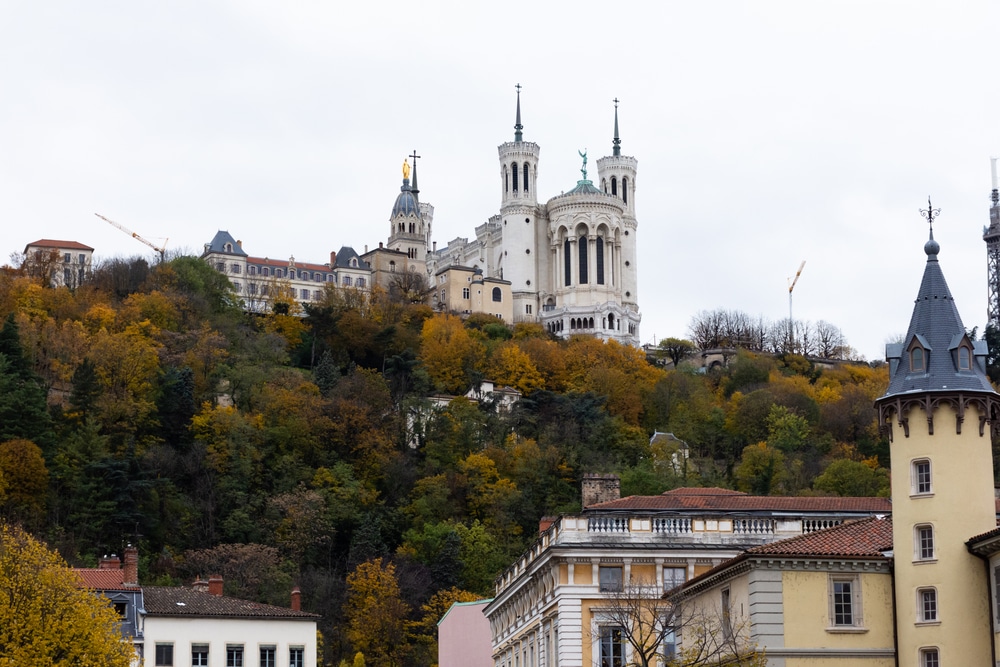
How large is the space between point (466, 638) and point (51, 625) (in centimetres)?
2803

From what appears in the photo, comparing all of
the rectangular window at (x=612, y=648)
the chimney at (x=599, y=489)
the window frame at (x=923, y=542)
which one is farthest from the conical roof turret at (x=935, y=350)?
the chimney at (x=599, y=489)

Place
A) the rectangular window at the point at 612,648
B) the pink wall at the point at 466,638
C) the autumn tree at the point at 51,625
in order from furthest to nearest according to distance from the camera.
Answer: the pink wall at the point at 466,638
the autumn tree at the point at 51,625
the rectangular window at the point at 612,648

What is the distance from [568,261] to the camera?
7539 inches

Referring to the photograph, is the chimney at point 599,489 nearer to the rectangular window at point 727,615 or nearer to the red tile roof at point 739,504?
the red tile roof at point 739,504

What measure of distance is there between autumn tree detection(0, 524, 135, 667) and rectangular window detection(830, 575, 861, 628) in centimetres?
2152

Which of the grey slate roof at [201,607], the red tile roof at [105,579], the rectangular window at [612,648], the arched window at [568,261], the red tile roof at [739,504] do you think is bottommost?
the rectangular window at [612,648]

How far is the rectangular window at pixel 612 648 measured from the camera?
52.0 meters

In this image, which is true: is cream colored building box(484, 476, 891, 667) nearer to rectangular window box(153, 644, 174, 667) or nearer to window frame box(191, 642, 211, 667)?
window frame box(191, 642, 211, 667)

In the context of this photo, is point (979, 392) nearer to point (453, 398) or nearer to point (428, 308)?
point (453, 398)

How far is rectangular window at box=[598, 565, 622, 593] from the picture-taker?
52844 mm

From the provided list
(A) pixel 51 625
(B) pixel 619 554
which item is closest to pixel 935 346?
(B) pixel 619 554

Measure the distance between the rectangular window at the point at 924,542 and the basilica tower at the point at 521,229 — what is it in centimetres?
14643

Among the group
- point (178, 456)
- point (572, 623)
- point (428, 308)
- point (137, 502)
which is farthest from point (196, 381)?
point (572, 623)

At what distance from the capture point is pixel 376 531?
113 m
